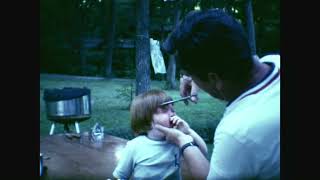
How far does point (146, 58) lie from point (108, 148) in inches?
110

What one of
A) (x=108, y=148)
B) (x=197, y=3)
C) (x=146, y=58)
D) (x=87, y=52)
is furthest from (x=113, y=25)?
(x=108, y=148)

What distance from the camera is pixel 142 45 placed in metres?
5.61

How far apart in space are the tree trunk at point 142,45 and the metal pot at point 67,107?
1.26 meters

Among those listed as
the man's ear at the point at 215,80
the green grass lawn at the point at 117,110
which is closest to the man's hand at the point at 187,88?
the man's ear at the point at 215,80

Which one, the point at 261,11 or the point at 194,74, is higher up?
the point at 261,11

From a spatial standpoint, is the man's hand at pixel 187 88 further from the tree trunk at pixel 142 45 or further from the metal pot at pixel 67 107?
the tree trunk at pixel 142 45

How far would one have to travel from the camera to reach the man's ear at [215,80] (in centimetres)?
114

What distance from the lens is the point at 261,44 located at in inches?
209

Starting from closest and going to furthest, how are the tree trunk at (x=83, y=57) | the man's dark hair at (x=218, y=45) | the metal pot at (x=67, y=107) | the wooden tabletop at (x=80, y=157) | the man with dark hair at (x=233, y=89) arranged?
the man with dark hair at (x=233, y=89) < the man's dark hair at (x=218, y=45) < the wooden tabletop at (x=80, y=157) < the metal pot at (x=67, y=107) < the tree trunk at (x=83, y=57)

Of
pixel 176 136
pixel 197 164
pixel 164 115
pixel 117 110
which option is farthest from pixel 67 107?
pixel 197 164

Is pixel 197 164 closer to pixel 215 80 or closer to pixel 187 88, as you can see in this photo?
pixel 215 80

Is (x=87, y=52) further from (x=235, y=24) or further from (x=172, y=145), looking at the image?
(x=235, y=24)

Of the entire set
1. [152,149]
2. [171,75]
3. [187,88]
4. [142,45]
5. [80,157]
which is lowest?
[80,157]

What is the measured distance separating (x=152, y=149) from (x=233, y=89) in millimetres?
651
